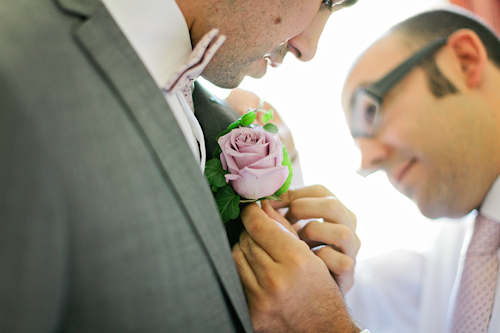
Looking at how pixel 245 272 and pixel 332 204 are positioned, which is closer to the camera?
pixel 245 272

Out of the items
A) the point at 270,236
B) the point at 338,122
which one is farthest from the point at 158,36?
the point at 338,122

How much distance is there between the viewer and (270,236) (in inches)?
26.9

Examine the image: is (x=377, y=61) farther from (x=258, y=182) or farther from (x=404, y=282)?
(x=404, y=282)

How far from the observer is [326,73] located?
5.84 feet

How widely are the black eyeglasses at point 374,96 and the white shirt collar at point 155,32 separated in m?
0.77

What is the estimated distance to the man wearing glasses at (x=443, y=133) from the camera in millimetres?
1017

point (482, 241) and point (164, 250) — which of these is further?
point (482, 241)

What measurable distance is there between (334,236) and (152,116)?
0.57 metres

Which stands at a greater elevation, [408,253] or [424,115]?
[424,115]

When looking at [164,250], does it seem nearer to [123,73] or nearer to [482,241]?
[123,73]

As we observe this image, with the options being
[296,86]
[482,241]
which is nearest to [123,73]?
[482,241]

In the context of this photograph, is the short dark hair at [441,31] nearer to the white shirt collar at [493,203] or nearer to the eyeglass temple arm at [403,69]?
the eyeglass temple arm at [403,69]

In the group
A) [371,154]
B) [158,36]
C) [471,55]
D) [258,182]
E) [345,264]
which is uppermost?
[158,36]

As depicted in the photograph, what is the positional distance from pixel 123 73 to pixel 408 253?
1.49 meters
